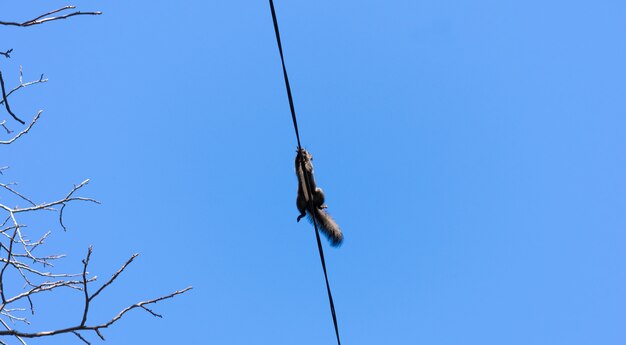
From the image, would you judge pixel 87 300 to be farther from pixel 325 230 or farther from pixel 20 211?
pixel 325 230

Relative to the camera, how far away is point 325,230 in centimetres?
710

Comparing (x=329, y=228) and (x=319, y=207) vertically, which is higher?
(x=319, y=207)

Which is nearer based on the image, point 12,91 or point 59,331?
point 59,331

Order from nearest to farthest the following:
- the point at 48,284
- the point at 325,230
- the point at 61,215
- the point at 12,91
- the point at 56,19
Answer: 1. the point at 56,19
2. the point at 48,284
3. the point at 12,91
4. the point at 61,215
5. the point at 325,230

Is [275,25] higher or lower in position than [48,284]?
higher

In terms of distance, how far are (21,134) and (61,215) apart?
1.67 ft

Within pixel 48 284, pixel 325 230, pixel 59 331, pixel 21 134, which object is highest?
pixel 325 230

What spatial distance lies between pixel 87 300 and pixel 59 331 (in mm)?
154

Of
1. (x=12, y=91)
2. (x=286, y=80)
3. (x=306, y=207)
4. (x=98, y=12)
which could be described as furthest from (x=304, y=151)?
(x=98, y=12)

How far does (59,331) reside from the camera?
2.24 metres

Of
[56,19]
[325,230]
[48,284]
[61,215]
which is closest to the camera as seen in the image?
[56,19]

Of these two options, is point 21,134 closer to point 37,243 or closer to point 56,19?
point 37,243

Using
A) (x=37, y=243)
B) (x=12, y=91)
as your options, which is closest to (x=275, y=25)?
(x=12, y=91)

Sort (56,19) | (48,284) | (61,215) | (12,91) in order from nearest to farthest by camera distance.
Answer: (56,19) < (48,284) < (12,91) < (61,215)
